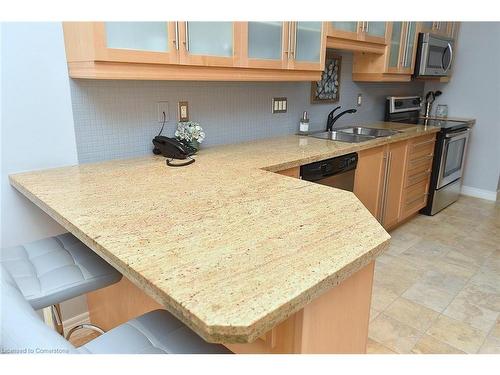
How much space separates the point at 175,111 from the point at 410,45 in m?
2.34

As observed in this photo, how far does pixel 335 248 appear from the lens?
0.96m

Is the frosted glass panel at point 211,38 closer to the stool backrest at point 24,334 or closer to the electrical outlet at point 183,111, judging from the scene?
the electrical outlet at point 183,111

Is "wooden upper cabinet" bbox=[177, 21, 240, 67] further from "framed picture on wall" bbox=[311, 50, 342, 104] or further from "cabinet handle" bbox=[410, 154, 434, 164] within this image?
"cabinet handle" bbox=[410, 154, 434, 164]

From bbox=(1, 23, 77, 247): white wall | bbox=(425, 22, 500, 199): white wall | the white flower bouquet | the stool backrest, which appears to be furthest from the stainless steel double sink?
the stool backrest

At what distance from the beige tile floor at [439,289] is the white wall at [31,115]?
177 centimetres

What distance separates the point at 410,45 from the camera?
10.8ft

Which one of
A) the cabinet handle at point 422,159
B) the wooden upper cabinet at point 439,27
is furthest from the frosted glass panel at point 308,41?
the wooden upper cabinet at point 439,27

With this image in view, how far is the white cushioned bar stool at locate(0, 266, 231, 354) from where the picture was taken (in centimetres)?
65

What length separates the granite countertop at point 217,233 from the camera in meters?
0.74

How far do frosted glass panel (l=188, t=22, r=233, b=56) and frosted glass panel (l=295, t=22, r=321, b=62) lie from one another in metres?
0.53
